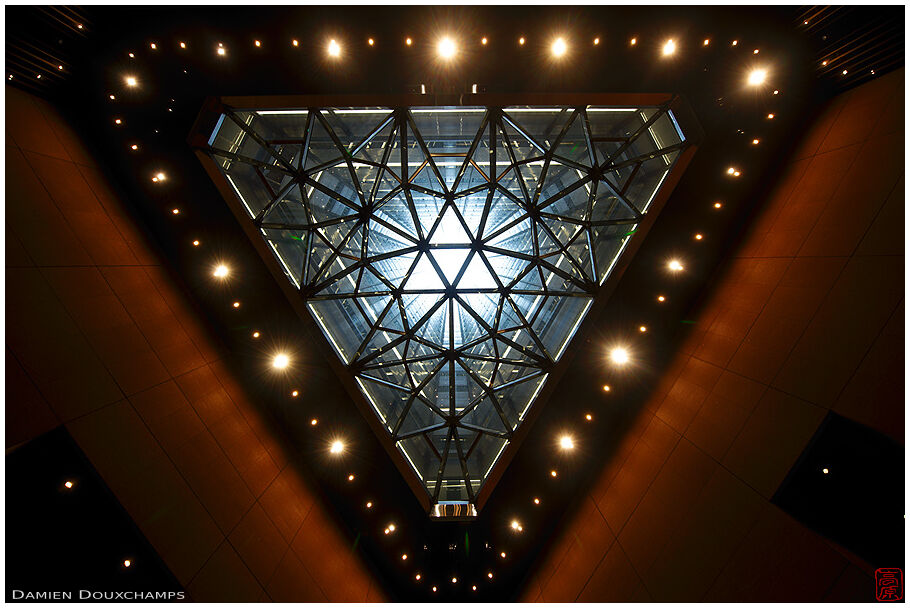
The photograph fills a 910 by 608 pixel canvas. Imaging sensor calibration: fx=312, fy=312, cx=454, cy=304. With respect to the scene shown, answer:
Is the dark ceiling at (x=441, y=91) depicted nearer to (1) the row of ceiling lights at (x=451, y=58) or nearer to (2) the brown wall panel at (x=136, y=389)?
(1) the row of ceiling lights at (x=451, y=58)

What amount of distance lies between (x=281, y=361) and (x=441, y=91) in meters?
9.93

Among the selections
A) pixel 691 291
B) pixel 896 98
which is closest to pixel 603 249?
pixel 691 291

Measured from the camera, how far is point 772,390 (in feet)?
26.1

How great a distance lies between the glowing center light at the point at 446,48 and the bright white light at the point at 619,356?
10137mm

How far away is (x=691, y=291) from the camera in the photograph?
10.5 meters

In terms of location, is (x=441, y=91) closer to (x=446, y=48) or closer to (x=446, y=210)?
(x=446, y=48)

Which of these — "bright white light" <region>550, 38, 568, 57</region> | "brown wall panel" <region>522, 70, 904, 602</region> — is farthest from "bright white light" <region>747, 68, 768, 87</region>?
"bright white light" <region>550, 38, 568, 57</region>

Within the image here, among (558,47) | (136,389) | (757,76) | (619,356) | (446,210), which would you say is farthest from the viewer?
(446,210)

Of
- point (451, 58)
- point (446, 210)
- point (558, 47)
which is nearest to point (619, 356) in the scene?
point (446, 210)

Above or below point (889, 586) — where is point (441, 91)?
above

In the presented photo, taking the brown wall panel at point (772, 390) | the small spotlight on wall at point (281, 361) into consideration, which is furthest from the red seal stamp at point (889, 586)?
the small spotlight on wall at point (281, 361)

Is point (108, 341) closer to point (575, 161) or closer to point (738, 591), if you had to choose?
point (575, 161)

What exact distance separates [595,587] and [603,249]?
1133 cm

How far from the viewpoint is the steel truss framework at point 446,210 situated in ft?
32.7
